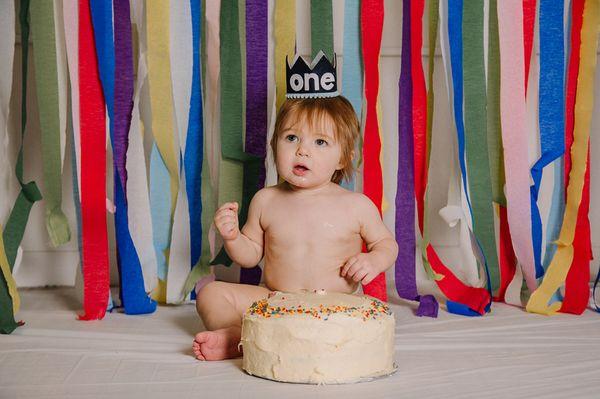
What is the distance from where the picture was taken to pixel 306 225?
5.54ft

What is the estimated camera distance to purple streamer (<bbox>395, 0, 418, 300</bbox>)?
1.95m

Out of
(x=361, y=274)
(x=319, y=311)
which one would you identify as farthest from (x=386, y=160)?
(x=319, y=311)

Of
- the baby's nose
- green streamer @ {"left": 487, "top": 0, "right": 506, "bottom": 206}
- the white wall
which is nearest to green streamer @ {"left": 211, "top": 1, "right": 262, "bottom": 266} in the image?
the white wall

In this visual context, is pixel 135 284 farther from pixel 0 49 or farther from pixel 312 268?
pixel 0 49

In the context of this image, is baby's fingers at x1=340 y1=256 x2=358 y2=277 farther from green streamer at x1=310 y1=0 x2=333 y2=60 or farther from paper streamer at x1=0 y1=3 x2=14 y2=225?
paper streamer at x1=0 y1=3 x2=14 y2=225

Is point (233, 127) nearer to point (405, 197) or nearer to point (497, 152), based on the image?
point (405, 197)

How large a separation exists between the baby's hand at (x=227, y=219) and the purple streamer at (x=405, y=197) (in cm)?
47

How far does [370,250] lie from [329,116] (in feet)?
0.93

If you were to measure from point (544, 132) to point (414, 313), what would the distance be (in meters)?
0.50

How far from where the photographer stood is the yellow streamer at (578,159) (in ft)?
6.29

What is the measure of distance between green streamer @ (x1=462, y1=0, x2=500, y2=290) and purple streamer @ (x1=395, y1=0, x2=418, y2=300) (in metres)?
0.13

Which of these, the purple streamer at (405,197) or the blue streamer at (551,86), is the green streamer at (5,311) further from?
the blue streamer at (551,86)

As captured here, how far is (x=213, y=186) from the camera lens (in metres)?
2.04

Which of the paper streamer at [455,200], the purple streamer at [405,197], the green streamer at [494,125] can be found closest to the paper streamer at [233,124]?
the purple streamer at [405,197]
